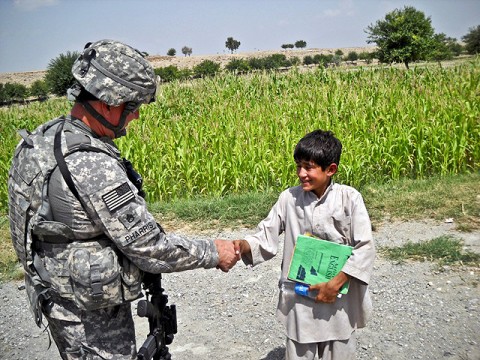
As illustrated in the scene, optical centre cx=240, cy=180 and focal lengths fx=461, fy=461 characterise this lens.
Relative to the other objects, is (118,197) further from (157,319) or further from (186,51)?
(186,51)

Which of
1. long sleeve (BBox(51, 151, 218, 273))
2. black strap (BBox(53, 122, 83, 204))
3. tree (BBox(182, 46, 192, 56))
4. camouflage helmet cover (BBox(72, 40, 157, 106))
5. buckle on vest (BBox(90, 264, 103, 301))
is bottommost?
buckle on vest (BBox(90, 264, 103, 301))

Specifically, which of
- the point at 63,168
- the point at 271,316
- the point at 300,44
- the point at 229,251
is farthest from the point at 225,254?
the point at 300,44

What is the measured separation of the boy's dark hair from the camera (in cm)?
242

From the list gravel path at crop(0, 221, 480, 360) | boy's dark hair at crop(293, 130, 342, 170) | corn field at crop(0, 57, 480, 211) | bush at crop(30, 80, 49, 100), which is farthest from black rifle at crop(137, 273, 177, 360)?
bush at crop(30, 80, 49, 100)

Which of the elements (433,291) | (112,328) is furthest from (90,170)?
(433,291)

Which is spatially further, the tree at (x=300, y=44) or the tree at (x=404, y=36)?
the tree at (x=300, y=44)

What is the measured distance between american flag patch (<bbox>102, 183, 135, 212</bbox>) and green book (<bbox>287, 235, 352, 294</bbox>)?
0.91m

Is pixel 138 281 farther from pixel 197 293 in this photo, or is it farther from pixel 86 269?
pixel 197 293

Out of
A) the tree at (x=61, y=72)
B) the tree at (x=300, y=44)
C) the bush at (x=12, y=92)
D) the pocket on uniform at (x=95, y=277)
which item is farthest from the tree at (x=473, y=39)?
the tree at (x=300, y=44)

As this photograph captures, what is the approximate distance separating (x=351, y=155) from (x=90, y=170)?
5.03 m

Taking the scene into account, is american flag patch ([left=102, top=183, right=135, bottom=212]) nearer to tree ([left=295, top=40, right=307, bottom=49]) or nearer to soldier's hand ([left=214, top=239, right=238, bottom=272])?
soldier's hand ([left=214, top=239, right=238, bottom=272])

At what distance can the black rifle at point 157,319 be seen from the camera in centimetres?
218

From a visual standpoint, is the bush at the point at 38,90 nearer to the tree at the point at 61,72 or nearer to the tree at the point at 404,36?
the tree at the point at 61,72

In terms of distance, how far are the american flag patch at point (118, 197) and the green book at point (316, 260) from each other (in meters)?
0.91
